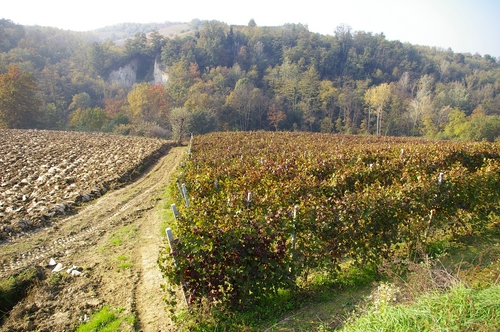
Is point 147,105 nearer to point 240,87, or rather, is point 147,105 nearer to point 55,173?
point 240,87

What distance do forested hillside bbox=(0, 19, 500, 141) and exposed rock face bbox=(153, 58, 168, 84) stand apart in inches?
14.8

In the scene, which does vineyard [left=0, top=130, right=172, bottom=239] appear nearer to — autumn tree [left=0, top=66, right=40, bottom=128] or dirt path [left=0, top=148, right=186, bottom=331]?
dirt path [left=0, top=148, right=186, bottom=331]

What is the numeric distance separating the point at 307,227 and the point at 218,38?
362 ft

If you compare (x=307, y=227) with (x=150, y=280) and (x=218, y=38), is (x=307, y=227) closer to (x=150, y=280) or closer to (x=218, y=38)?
(x=150, y=280)

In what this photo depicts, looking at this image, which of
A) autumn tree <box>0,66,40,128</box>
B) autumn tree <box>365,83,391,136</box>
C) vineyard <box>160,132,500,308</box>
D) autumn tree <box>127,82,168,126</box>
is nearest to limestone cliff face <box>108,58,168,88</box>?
autumn tree <box>127,82,168,126</box>

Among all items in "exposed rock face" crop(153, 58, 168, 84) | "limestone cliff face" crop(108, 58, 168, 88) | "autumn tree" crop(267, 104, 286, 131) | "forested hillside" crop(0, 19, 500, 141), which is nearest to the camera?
"forested hillside" crop(0, 19, 500, 141)

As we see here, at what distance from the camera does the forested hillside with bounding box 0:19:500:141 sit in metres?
47.9

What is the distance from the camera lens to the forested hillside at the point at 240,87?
47.9 metres

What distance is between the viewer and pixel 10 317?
5719mm

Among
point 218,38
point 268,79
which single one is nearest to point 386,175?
point 268,79

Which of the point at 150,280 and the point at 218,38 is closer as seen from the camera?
the point at 150,280

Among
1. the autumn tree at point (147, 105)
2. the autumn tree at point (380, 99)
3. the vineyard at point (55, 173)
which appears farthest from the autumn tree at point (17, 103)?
the autumn tree at point (380, 99)

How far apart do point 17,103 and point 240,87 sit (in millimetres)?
41421

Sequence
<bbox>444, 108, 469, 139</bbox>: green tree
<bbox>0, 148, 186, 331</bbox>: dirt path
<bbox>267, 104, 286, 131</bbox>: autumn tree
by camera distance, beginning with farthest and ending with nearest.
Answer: <bbox>267, 104, 286, 131</bbox>: autumn tree < <bbox>444, 108, 469, 139</bbox>: green tree < <bbox>0, 148, 186, 331</bbox>: dirt path
